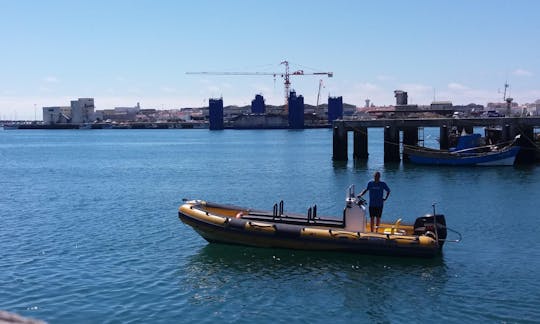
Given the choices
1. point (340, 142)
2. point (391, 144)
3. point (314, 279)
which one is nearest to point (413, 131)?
point (391, 144)

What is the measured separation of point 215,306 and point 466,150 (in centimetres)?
3857

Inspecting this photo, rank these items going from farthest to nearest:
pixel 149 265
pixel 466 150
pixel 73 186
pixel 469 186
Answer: pixel 466 150, pixel 73 186, pixel 469 186, pixel 149 265

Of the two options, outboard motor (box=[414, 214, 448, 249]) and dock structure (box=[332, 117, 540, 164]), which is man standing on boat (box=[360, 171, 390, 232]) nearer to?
outboard motor (box=[414, 214, 448, 249])

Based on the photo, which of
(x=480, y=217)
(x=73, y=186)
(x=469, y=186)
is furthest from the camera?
(x=73, y=186)

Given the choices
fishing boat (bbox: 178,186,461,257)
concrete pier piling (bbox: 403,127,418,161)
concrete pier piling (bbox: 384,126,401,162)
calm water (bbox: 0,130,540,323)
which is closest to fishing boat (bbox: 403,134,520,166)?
concrete pier piling (bbox: 384,126,401,162)

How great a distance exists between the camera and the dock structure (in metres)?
47.1

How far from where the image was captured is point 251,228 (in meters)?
18.8

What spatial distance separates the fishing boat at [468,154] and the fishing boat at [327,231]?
1180 inches

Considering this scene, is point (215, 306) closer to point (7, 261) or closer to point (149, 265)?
point (149, 265)

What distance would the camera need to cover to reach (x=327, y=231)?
18.3 metres

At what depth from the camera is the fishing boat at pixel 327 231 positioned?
17.9 meters

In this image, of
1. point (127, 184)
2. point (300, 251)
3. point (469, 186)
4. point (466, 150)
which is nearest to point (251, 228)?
point (300, 251)

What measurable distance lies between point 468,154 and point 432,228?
31.5 m

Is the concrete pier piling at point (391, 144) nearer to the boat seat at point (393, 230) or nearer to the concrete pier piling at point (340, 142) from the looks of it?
the concrete pier piling at point (340, 142)
